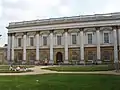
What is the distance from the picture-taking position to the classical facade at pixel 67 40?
187 feet

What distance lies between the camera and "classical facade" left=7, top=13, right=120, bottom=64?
57.1 metres

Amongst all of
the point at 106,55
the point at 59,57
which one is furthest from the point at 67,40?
the point at 106,55

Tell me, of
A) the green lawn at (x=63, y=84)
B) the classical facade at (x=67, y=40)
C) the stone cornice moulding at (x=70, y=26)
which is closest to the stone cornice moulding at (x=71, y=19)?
the classical facade at (x=67, y=40)

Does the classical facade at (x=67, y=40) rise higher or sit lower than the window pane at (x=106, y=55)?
higher

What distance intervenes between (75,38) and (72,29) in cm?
246

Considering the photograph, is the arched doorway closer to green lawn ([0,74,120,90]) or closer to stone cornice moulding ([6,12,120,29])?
stone cornice moulding ([6,12,120,29])

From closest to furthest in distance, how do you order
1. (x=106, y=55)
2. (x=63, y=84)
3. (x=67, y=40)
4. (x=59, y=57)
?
(x=63, y=84)
(x=106, y=55)
(x=67, y=40)
(x=59, y=57)

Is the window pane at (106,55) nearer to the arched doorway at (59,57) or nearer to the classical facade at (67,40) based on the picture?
the classical facade at (67,40)

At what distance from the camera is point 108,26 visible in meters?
56.8

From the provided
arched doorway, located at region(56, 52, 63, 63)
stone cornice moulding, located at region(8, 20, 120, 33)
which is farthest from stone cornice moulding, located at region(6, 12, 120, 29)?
arched doorway, located at region(56, 52, 63, 63)

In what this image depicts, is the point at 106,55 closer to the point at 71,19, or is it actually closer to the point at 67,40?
the point at 67,40

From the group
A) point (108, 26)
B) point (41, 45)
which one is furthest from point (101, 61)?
point (41, 45)

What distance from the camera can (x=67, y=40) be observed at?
6088cm

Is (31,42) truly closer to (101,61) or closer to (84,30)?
(84,30)
